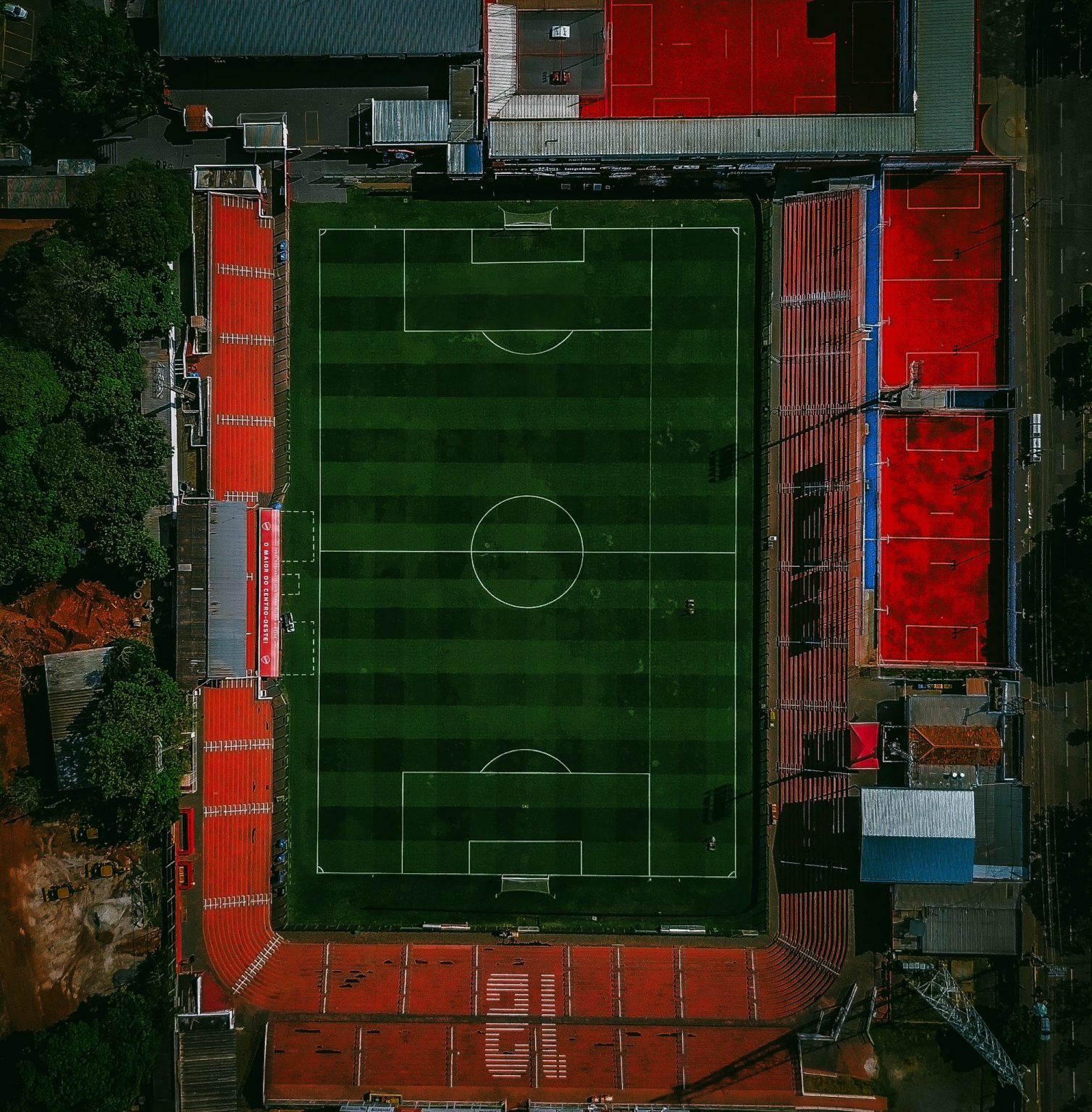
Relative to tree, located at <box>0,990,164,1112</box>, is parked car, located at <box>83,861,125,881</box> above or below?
above

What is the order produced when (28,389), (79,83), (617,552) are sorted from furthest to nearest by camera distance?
(617,552) < (79,83) < (28,389)

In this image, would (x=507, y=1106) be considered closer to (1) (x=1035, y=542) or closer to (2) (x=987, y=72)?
(1) (x=1035, y=542)

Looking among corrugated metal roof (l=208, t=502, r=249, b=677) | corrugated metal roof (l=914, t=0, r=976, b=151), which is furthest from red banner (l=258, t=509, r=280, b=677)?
corrugated metal roof (l=914, t=0, r=976, b=151)

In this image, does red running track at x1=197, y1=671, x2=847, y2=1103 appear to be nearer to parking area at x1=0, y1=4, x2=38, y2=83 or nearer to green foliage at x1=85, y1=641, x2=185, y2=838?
green foliage at x1=85, y1=641, x2=185, y2=838

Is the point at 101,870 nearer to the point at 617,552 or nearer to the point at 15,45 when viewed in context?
the point at 617,552

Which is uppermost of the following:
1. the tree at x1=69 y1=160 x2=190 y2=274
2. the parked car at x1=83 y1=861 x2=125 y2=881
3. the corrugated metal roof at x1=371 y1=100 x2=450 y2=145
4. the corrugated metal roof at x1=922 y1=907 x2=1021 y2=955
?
the corrugated metal roof at x1=371 y1=100 x2=450 y2=145

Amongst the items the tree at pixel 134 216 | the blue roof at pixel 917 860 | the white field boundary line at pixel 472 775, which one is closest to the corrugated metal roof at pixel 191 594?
the white field boundary line at pixel 472 775

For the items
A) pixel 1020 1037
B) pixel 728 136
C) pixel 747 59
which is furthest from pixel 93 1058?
pixel 747 59

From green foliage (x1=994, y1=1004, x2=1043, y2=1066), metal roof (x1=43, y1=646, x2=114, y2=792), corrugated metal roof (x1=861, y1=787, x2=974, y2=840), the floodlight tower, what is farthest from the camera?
metal roof (x1=43, y1=646, x2=114, y2=792)
